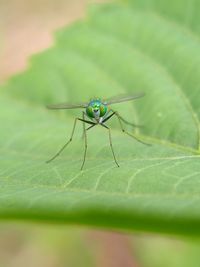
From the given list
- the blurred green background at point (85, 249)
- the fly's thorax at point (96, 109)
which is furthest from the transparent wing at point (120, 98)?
the blurred green background at point (85, 249)

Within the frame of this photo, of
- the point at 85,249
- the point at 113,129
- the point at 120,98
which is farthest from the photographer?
the point at 85,249

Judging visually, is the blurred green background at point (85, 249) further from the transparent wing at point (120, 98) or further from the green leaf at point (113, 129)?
the transparent wing at point (120, 98)

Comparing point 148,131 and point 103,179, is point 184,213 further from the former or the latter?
point 148,131

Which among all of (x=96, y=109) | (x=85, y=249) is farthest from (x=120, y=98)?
(x=85, y=249)

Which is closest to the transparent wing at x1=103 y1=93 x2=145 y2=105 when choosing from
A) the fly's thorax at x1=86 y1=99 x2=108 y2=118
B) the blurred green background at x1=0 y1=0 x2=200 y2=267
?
the fly's thorax at x1=86 y1=99 x2=108 y2=118

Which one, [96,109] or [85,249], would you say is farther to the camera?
[85,249]

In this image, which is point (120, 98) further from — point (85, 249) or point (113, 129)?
point (85, 249)
